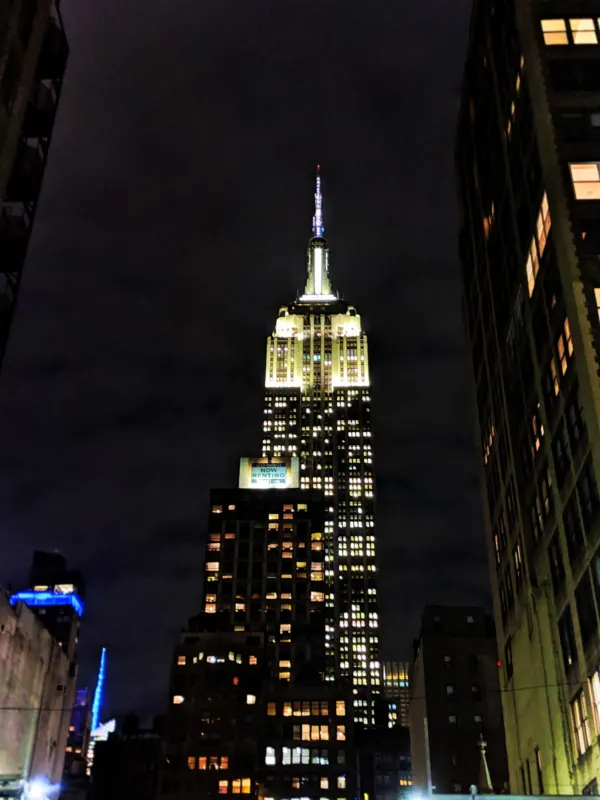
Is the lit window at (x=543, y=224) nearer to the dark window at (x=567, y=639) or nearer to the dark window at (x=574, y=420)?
the dark window at (x=574, y=420)

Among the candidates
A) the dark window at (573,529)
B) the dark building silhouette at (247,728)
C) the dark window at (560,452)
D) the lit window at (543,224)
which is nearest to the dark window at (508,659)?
the dark window at (573,529)

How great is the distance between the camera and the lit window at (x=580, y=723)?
46272 mm

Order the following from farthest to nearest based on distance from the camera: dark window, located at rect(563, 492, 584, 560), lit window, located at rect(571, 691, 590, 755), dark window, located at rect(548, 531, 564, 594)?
dark window, located at rect(548, 531, 564, 594)
dark window, located at rect(563, 492, 584, 560)
lit window, located at rect(571, 691, 590, 755)

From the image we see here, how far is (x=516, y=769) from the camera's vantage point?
64.1 meters

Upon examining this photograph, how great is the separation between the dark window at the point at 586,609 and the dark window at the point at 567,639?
183cm

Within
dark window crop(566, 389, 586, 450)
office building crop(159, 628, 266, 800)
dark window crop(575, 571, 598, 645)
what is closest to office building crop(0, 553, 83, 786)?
dark window crop(575, 571, 598, 645)

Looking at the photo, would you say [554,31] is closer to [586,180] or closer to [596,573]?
[586,180]

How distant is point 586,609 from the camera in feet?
154

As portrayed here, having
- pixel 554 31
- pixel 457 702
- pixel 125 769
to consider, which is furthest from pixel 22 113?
pixel 125 769

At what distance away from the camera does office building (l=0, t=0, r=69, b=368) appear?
1532 inches

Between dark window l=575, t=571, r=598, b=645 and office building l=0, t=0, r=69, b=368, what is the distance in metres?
35.9

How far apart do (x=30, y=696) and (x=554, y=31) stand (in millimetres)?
67607

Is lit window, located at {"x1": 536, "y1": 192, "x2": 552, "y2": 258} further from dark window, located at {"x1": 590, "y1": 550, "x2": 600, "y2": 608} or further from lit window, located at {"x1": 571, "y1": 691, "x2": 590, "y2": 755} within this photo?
lit window, located at {"x1": 571, "y1": 691, "x2": 590, "y2": 755}

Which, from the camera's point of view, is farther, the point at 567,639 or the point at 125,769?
the point at 125,769
